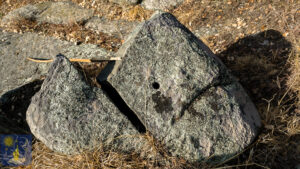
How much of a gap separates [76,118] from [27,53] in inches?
127

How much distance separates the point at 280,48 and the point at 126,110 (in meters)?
2.44

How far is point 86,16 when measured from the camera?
5238 millimetres

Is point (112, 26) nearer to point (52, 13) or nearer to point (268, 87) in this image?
point (52, 13)

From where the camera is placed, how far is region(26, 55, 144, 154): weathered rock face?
2330mm

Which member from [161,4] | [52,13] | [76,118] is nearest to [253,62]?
[161,4]

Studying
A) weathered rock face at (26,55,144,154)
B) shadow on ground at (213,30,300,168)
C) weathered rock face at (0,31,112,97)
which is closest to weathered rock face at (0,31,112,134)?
weathered rock face at (0,31,112,97)

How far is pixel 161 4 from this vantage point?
4914 millimetres

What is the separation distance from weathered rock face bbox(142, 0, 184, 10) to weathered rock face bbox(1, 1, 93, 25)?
1.28 metres

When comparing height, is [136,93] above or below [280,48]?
above

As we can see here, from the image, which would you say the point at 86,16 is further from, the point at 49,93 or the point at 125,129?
the point at 125,129

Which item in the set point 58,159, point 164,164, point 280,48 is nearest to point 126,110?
point 164,164

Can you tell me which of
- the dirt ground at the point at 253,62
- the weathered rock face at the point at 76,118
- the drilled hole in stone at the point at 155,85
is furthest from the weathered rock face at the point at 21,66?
the drilled hole in stone at the point at 155,85

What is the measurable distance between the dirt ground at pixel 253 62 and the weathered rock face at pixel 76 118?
0.47ft

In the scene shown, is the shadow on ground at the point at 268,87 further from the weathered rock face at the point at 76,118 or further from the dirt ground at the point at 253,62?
the weathered rock face at the point at 76,118
